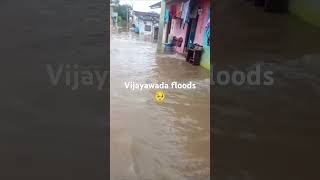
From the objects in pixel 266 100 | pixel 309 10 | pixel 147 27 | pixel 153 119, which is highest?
pixel 309 10

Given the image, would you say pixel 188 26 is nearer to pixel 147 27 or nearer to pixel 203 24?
pixel 203 24

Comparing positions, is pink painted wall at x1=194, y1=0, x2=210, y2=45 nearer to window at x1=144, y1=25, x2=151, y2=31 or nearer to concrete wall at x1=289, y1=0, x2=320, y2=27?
concrete wall at x1=289, y1=0, x2=320, y2=27

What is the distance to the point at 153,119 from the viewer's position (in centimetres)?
370

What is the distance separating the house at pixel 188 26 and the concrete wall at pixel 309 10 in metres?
1.57

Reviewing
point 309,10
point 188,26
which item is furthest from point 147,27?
point 309,10

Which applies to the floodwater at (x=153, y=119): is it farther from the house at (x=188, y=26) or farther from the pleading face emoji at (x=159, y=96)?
the house at (x=188, y=26)

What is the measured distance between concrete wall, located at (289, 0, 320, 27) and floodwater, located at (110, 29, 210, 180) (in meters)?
2.52

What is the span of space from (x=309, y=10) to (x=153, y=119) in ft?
13.1

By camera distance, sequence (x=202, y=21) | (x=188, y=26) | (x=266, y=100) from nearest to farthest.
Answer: (x=266, y=100) → (x=188, y=26) → (x=202, y=21)

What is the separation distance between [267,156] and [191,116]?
3.41 ft
